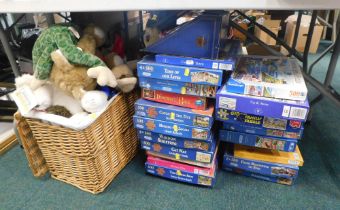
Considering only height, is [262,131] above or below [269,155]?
above

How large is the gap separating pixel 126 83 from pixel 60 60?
0.69 feet

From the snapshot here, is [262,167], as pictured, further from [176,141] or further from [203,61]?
[203,61]

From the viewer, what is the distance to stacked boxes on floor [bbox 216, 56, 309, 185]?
0.65m

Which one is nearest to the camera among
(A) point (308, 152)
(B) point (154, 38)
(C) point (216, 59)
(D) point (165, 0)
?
(D) point (165, 0)

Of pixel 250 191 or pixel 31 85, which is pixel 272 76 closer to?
pixel 250 191

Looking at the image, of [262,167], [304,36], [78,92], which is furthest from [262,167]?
[304,36]

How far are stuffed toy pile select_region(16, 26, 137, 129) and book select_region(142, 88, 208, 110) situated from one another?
83mm

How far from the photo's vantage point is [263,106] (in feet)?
2.17

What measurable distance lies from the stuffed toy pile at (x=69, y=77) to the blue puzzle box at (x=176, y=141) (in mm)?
174

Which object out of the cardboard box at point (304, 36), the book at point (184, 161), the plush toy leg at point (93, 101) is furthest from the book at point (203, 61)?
the cardboard box at point (304, 36)

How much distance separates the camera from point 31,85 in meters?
0.78

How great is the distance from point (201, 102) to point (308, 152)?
606 millimetres

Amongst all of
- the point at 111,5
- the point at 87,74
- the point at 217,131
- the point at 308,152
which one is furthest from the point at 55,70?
the point at 308,152

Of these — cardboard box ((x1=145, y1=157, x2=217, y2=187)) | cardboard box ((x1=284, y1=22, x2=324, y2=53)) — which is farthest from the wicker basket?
cardboard box ((x1=284, y1=22, x2=324, y2=53))
